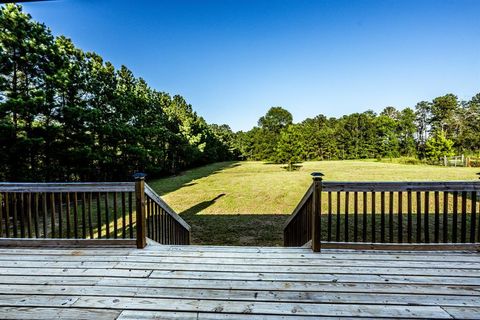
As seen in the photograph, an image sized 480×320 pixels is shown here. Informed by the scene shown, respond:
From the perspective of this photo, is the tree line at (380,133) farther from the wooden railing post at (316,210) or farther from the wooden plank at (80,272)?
the wooden plank at (80,272)

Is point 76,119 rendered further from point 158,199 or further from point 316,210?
point 316,210

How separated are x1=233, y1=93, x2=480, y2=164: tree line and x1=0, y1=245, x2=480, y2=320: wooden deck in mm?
38155

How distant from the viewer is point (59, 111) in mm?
10906

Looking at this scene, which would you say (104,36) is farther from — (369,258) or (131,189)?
(369,258)

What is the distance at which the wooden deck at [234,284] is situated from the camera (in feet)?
6.03

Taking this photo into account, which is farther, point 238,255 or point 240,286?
point 238,255

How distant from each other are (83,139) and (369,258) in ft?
44.5

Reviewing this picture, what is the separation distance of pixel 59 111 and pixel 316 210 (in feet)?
42.5

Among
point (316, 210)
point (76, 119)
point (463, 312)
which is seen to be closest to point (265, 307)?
point (316, 210)

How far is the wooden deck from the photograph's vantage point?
6.03 ft

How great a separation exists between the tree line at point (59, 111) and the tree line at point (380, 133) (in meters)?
28.2

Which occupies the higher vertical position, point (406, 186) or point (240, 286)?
point (406, 186)

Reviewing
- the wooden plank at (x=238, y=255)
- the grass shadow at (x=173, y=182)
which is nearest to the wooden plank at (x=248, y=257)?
the wooden plank at (x=238, y=255)

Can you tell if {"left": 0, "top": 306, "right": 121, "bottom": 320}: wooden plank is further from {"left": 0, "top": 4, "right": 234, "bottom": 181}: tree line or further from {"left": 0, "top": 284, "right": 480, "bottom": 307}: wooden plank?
{"left": 0, "top": 4, "right": 234, "bottom": 181}: tree line
